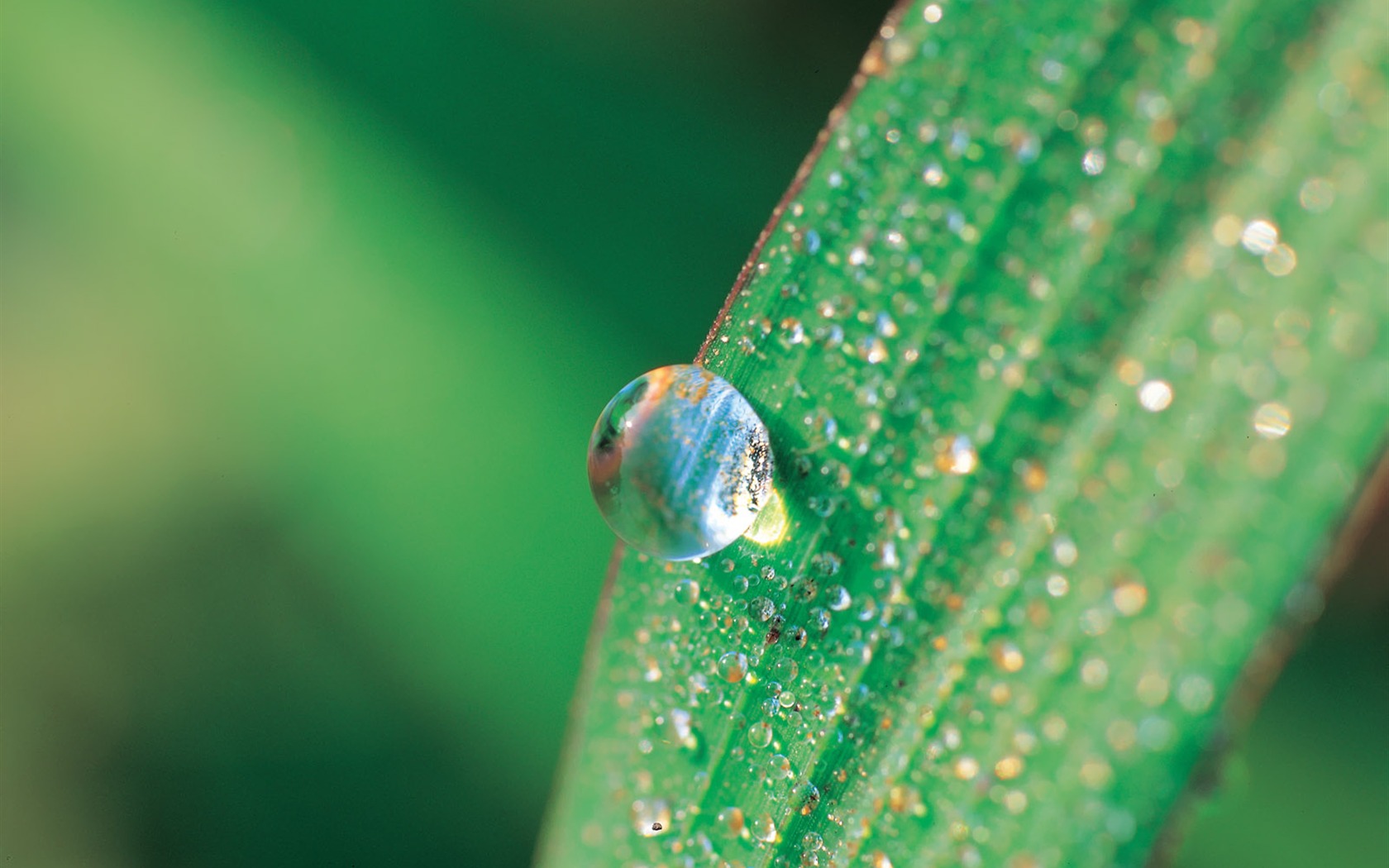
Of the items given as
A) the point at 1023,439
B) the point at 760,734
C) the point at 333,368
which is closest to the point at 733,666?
the point at 760,734

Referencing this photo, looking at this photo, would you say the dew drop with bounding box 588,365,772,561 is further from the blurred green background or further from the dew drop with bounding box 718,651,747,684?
the blurred green background

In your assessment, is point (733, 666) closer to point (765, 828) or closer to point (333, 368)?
point (765, 828)

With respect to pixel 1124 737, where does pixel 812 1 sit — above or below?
above

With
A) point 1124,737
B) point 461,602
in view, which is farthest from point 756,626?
point 461,602

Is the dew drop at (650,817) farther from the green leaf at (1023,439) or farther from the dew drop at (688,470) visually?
the dew drop at (688,470)

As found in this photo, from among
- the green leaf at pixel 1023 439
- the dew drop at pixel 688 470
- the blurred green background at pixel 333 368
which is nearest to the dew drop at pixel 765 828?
the green leaf at pixel 1023 439

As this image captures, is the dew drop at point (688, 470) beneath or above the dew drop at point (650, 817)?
above

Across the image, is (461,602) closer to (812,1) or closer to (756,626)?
(756,626)
